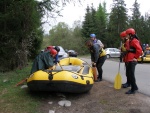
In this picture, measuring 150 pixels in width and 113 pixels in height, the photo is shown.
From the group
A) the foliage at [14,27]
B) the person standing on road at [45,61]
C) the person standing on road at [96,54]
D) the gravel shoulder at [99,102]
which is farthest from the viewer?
the foliage at [14,27]

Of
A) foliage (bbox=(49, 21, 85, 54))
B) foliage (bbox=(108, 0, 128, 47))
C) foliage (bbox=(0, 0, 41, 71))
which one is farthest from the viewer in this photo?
foliage (bbox=(49, 21, 85, 54))

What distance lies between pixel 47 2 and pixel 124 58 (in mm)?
9968

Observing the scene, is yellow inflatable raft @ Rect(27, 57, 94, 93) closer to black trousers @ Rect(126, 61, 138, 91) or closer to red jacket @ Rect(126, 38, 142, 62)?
black trousers @ Rect(126, 61, 138, 91)

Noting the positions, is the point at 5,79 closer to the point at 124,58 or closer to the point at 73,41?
the point at 124,58

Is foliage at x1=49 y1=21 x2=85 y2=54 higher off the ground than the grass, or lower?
higher

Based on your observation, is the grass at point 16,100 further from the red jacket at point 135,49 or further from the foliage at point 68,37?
the foliage at point 68,37

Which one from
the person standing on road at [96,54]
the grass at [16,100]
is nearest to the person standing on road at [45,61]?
the grass at [16,100]

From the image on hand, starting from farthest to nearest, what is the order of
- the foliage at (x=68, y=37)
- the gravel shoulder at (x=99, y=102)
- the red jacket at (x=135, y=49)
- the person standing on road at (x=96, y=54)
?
the foliage at (x=68, y=37)
the person standing on road at (x=96, y=54)
the red jacket at (x=135, y=49)
the gravel shoulder at (x=99, y=102)

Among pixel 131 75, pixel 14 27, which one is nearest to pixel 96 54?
pixel 131 75

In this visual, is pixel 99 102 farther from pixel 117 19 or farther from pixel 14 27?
pixel 117 19

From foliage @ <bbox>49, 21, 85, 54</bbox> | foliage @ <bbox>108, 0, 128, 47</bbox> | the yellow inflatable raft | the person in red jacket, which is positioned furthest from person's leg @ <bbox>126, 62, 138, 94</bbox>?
foliage @ <bbox>49, 21, 85, 54</bbox>

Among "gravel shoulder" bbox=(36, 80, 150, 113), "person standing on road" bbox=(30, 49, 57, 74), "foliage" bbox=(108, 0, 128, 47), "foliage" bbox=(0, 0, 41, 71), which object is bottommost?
"gravel shoulder" bbox=(36, 80, 150, 113)

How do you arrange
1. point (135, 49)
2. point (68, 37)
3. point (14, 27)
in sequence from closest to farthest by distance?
point (135, 49) → point (14, 27) → point (68, 37)

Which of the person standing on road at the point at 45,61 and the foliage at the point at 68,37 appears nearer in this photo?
the person standing on road at the point at 45,61
